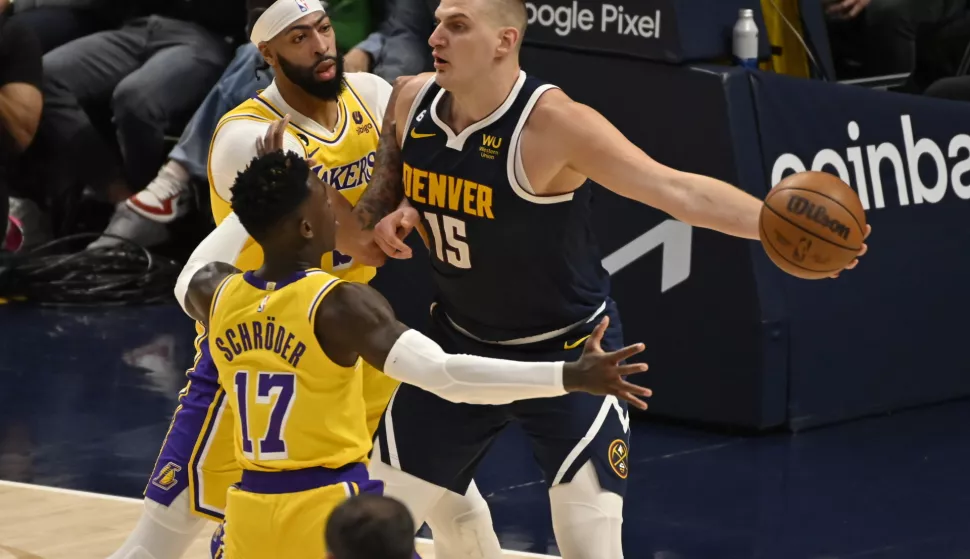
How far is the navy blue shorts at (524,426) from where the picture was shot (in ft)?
15.8

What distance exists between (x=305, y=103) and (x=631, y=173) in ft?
4.80

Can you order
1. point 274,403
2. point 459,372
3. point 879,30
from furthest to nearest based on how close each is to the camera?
point 879,30
point 274,403
point 459,372

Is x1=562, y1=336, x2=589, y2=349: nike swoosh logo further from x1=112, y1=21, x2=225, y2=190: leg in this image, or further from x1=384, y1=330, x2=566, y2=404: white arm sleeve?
x1=112, y1=21, x2=225, y2=190: leg

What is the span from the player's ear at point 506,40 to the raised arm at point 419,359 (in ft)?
3.52

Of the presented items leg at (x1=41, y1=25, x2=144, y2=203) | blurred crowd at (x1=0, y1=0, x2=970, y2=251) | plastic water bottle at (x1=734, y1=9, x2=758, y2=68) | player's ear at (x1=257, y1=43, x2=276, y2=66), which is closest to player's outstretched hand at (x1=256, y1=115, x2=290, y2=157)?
player's ear at (x1=257, y1=43, x2=276, y2=66)

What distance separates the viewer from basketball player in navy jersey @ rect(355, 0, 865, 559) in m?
4.79

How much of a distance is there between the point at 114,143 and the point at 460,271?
22.4 feet

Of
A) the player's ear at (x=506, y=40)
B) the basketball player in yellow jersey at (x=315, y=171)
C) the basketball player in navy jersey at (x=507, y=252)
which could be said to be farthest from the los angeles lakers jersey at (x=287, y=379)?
the player's ear at (x=506, y=40)

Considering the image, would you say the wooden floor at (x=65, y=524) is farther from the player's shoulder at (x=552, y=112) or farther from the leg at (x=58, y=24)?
the leg at (x=58, y=24)

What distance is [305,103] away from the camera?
568 cm

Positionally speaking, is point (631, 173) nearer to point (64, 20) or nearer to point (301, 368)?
point (301, 368)

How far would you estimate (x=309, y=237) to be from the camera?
4.22m

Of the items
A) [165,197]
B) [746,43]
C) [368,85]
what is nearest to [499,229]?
[368,85]

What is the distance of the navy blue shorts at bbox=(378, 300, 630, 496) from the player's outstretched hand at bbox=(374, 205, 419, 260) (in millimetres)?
354
